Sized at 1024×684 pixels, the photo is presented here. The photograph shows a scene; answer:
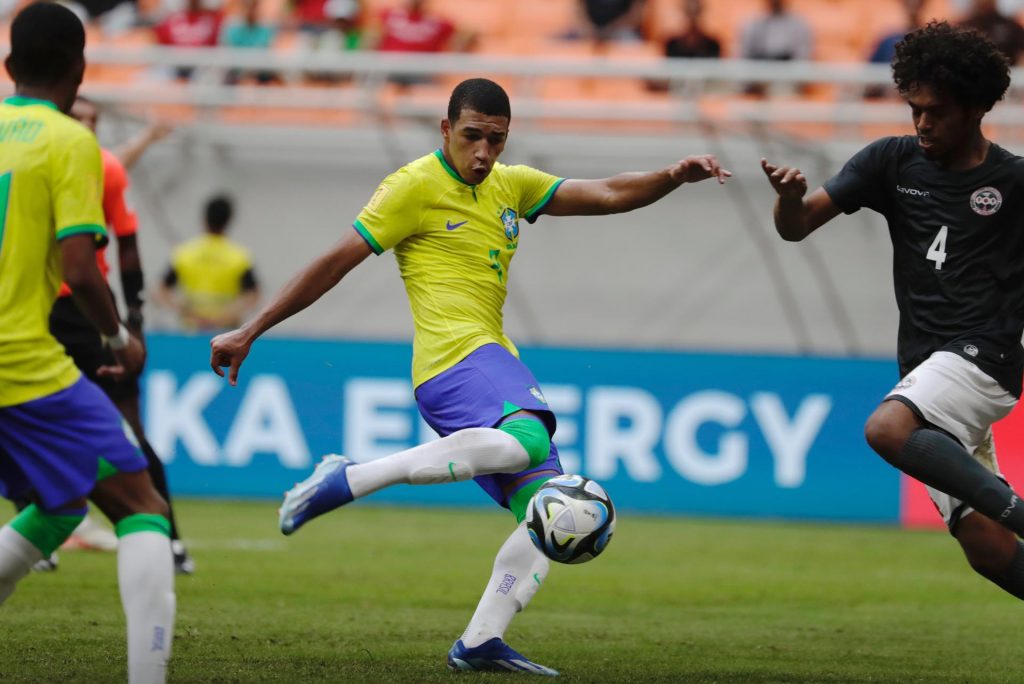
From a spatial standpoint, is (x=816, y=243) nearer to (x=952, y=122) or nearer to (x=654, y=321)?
(x=654, y=321)

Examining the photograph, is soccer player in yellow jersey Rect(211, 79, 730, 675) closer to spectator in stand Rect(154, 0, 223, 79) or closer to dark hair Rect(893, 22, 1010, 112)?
dark hair Rect(893, 22, 1010, 112)

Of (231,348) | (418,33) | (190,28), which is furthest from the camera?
(190,28)

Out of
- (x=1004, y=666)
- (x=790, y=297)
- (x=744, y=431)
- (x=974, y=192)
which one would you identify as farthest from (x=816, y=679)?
(x=790, y=297)

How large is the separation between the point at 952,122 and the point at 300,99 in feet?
34.5

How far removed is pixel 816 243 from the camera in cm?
1586

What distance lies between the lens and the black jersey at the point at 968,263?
241 inches

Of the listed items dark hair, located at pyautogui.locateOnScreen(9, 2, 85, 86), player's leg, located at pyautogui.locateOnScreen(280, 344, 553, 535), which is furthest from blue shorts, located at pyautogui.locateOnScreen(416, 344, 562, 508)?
dark hair, located at pyautogui.locateOnScreen(9, 2, 85, 86)

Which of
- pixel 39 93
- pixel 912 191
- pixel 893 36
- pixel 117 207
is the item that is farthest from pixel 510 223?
pixel 893 36

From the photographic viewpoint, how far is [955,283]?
6152 millimetres

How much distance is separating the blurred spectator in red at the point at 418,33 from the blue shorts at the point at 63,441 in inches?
468

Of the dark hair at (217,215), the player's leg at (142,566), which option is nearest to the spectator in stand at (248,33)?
the dark hair at (217,215)

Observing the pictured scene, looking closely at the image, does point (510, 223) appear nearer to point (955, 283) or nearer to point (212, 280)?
point (955, 283)

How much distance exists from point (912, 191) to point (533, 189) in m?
1.56

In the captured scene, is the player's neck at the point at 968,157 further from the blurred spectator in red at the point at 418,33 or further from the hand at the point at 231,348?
the blurred spectator in red at the point at 418,33
